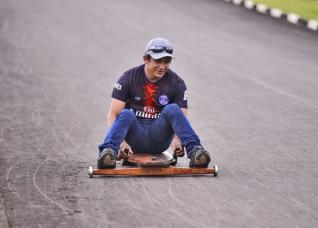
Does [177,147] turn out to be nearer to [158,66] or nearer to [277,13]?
[158,66]

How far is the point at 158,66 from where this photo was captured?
27.2 ft

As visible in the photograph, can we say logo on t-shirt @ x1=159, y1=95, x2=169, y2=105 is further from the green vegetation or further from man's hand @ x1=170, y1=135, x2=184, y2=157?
the green vegetation

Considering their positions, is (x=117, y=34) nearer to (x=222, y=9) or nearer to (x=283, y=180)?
(x=222, y=9)

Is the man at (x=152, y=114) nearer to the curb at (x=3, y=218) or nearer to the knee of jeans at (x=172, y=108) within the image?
the knee of jeans at (x=172, y=108)

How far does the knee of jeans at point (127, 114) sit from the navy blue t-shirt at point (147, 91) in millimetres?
257

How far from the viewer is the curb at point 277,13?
20.9 m

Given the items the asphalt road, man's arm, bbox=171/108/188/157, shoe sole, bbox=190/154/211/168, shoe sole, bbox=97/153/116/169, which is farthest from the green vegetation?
shoe sole, bbox=97/153/116/169

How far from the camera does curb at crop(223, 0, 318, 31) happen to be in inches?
824

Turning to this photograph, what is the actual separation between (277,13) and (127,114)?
1481 cm

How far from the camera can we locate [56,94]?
1284cm

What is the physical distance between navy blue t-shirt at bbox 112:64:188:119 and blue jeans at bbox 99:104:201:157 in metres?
0.17

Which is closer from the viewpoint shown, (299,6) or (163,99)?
(163,99)

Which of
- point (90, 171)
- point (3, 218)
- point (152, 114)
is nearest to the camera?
point (3, 218)

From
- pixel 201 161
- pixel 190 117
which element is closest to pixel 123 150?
pixel 201 161
